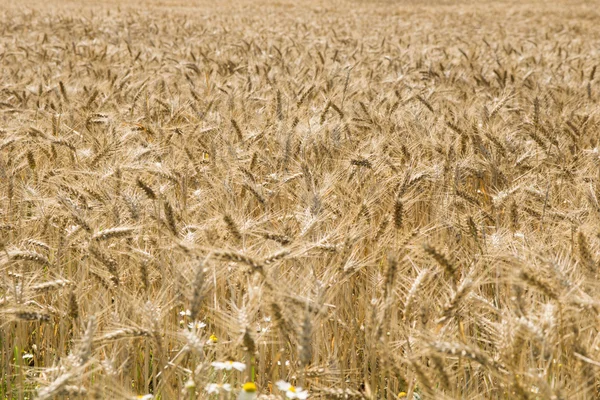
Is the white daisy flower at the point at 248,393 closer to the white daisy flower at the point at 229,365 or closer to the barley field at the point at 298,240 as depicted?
the barley field at the point at 298,240

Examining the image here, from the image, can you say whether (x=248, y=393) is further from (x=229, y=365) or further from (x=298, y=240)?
(x=298, y=240)

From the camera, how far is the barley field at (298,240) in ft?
4.80

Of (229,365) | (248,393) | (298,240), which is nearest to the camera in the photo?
(248,393)

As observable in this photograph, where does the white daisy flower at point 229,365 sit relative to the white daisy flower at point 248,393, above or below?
below

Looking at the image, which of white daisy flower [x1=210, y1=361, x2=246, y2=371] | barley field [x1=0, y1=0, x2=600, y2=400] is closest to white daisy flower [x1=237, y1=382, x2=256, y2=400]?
barley field [x1=0, y1=0, x2=600, y2=400]

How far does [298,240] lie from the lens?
1.90m

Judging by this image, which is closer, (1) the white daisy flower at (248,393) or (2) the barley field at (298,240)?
(1) the white daisy flower at (248,393)

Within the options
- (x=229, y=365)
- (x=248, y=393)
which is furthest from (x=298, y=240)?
(x=248, y=393)

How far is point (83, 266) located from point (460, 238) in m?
1.39

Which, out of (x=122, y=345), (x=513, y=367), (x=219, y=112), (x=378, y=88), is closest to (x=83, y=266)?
(x=122, y=345)

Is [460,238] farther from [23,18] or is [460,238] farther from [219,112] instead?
[23,18]

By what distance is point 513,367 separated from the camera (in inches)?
50.9

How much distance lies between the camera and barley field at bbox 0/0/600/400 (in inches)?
57.6

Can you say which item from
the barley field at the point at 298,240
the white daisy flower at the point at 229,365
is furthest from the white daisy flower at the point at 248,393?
the white daisy flower at the point at 229,365
